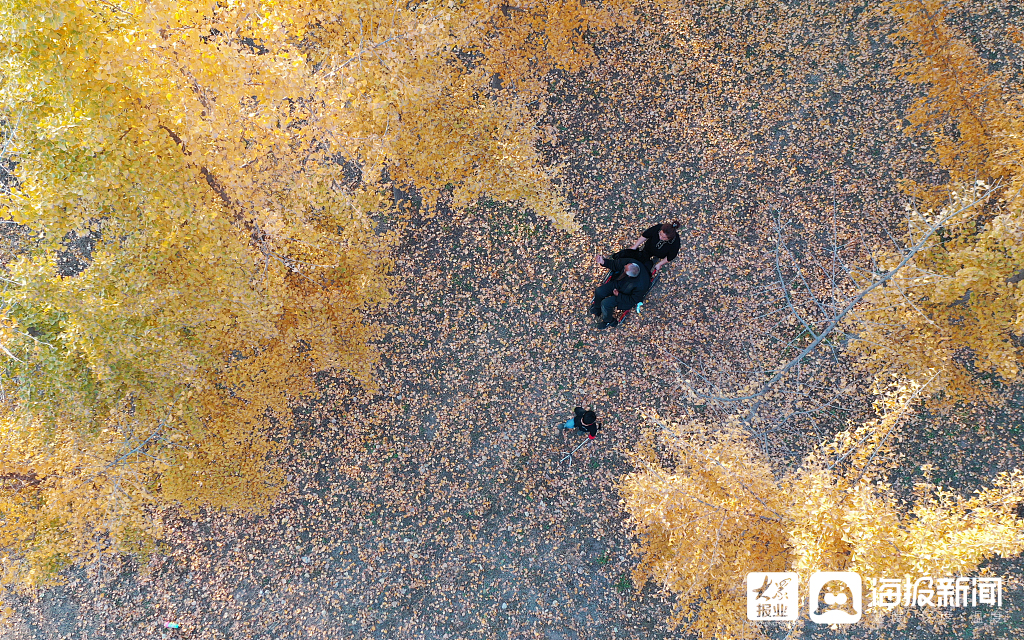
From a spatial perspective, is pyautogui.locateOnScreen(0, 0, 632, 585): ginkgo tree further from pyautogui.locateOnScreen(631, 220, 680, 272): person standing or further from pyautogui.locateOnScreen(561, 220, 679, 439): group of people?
pyautogui.locateOnScreen(631, 220, 680, 272): person standing

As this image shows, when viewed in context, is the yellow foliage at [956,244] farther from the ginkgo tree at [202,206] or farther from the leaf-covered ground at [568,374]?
the ginkgo tree at [202,206]

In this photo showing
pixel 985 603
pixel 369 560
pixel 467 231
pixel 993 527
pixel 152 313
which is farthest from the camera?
pixel 467 231

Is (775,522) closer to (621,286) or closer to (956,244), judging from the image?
(621,286)

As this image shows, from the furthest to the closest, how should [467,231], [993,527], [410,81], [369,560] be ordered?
[467,231], [369,560], [410,81], [993,527]

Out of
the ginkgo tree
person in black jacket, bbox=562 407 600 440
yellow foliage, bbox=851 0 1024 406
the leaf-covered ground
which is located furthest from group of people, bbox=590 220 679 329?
yellow foliage, bbox=851 0 1024 406

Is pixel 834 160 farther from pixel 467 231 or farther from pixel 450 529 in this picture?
pixel 450 529

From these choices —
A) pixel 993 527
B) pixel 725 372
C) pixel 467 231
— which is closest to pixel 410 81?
pixel 467 231

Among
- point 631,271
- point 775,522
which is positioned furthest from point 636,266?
point 775,522

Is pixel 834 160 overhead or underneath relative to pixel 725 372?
overhead
